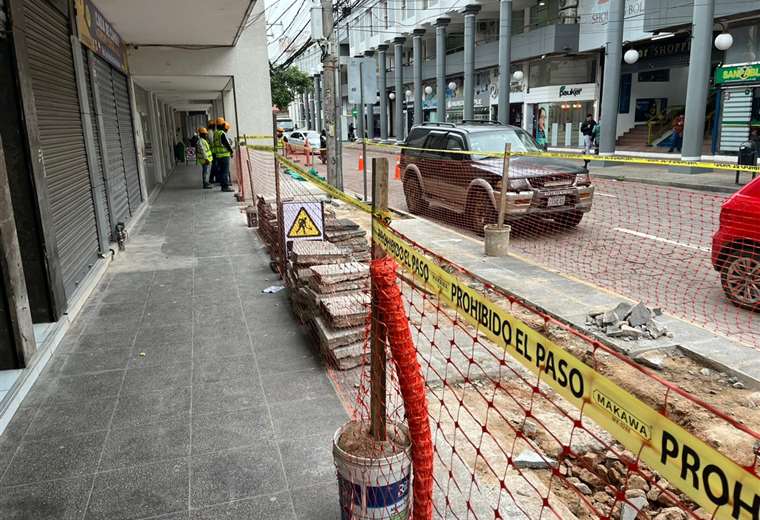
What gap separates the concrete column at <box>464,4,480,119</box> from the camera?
3175cm

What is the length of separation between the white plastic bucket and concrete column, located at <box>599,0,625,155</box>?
22.4 meters

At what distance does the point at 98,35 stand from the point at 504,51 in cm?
2412

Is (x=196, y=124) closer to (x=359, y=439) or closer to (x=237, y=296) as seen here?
(x=237, y=296)

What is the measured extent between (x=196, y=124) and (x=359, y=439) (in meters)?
51.3

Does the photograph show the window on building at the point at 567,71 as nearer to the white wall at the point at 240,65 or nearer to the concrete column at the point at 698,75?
the concrete column at the point at 698,75

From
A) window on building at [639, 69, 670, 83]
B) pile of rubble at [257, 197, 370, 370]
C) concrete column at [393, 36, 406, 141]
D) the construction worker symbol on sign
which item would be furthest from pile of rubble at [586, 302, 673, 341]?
concrete column at [393, 36, 406, 141]

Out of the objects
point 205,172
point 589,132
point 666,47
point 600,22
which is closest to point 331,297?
point 205,172

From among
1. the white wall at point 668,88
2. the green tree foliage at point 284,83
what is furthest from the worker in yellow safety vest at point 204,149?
the green tree foliage at point 284,83

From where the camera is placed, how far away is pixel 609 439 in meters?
4.29

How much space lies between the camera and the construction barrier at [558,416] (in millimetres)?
1578

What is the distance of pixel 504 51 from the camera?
29.5m

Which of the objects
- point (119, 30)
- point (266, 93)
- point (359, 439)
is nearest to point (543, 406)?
point (359, 439)

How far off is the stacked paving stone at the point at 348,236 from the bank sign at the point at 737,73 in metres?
18.7

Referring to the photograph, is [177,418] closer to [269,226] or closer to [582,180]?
[269,226]
